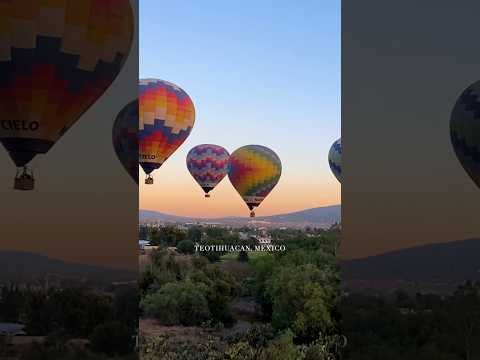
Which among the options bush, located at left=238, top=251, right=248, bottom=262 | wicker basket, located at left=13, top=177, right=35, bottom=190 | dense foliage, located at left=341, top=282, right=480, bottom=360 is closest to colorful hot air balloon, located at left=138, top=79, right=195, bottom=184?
dense foliage, located at left=341, top=282, right=480, bottom=360

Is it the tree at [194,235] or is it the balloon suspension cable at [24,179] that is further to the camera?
the tree at [194,235]

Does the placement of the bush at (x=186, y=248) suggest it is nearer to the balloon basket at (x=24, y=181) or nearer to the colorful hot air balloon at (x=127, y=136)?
the colorful hot air balloon at (x=127, y=136)

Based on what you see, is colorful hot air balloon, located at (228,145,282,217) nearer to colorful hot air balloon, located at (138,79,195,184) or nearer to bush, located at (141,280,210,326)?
bush, located at (141,280,210,326)

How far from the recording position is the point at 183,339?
2183 cm

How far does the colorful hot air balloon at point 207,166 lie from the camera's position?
32375mm

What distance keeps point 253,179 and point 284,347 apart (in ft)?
49.5

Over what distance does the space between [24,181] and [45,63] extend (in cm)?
213

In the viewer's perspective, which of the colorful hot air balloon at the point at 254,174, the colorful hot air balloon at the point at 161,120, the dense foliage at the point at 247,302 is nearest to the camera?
the dense foliage at the point at 247,302

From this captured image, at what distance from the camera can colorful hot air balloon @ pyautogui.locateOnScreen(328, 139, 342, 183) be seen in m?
34.7

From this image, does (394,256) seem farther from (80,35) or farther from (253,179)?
(80,35)

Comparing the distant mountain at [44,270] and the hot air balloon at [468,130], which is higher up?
the hot air balloon at [468,130]

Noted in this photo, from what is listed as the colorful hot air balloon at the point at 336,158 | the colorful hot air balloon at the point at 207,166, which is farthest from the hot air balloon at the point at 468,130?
the colorful hot air balloon at the point at 336,158

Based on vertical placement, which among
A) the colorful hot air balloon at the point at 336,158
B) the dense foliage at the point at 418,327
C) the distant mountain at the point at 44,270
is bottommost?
the dense foliage at the point at 418,327

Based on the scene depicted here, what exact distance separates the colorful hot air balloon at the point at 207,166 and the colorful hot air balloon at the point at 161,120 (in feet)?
29.1
